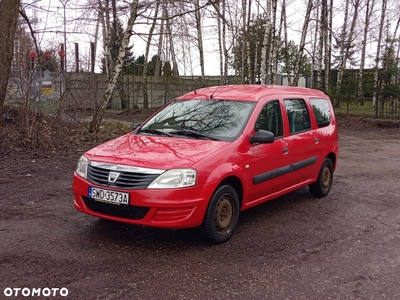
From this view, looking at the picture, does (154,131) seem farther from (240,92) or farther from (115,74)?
(115,74)

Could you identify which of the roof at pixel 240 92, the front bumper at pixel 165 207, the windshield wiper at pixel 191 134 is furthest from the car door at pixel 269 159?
the front bumper at pixel 165 207

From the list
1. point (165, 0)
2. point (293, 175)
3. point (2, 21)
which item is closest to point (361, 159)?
point (293, 175)

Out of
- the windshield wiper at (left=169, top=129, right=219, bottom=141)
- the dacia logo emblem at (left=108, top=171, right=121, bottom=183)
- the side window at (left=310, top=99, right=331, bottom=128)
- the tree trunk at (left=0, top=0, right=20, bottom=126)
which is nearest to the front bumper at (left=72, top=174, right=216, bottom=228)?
the dacia logo emblem at (left=108, top=171, right=121, bottom=183)

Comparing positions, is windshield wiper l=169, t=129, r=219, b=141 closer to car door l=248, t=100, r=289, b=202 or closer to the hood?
the hood

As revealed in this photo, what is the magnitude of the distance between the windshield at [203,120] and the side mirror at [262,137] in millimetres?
176

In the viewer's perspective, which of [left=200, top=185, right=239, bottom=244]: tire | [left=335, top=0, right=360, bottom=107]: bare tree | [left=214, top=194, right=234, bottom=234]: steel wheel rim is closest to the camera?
[left=200, top=185, right=239, bottom=244]: tire

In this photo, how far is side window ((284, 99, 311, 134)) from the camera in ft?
20.0

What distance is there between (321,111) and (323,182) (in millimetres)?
1169

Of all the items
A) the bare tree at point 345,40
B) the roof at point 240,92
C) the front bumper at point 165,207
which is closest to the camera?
the front bumper at point 165,207

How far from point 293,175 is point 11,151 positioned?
249 inches

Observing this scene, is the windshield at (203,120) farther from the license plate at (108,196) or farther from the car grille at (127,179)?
the license plate at (108,196)

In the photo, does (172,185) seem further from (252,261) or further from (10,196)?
(10,196)

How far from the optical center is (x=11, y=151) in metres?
9.27

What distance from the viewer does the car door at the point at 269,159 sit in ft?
16.9
